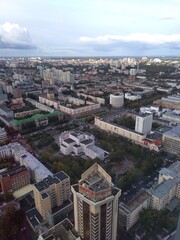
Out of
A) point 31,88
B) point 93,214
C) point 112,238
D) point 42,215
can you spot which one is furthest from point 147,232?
point 31,88

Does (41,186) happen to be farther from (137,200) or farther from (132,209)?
(137,200)

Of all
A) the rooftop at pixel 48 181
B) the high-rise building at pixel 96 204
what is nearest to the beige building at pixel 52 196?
the rooftop at pixel 48 181

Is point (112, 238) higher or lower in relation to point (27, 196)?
higher

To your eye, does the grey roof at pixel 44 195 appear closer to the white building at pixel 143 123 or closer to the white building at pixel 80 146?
the white building at pixel 80 146

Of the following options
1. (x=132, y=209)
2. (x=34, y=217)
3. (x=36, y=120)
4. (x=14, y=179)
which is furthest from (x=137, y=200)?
(x=36, y=120)

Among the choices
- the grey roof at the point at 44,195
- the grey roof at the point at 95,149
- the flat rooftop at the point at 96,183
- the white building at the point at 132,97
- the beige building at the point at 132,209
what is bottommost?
the beige building at the point at 132,209

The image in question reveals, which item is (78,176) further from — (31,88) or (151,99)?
(31,88)
